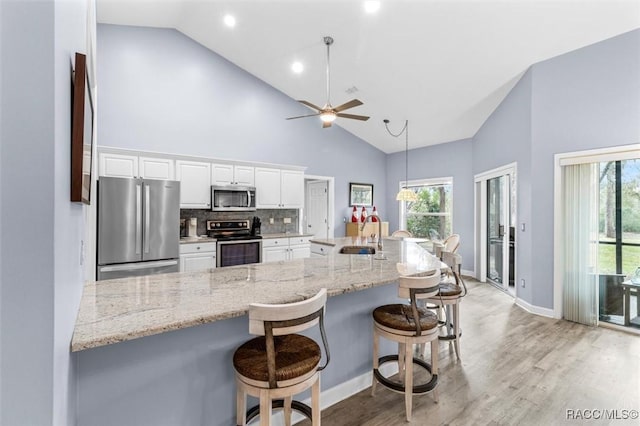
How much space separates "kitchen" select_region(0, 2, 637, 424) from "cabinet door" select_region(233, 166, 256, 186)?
1.09ft

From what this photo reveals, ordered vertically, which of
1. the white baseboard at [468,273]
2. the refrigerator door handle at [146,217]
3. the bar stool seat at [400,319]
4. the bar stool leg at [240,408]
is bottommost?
the white baseboard at [468,273]

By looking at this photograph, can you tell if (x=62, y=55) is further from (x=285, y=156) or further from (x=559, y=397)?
(x=285, y=156)

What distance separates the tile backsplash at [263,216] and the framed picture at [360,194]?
1607 millimetres

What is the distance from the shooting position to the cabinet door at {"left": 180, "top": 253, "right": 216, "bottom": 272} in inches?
170

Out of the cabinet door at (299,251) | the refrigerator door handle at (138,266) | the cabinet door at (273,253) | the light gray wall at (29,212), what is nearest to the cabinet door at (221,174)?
the cabinet door at (273,253)

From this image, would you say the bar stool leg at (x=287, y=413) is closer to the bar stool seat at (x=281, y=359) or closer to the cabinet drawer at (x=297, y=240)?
the bar stool seat at (x=281, y=359)

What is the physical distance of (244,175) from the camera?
5215 mm

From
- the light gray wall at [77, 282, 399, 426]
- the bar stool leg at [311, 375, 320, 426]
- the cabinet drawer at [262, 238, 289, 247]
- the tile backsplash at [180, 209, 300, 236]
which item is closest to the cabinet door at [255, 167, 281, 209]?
the tile backsplash at [180, 209, 300, 236]

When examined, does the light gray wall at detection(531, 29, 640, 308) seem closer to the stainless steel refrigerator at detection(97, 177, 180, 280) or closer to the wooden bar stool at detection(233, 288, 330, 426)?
the wooden bar stool at detection(233, 288, 330, 426)

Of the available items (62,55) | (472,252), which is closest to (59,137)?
(62,55)

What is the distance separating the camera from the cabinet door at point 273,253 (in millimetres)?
5164

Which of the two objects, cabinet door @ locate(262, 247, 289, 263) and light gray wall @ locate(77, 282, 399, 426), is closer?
light gray wall @ locate(77, 282, 399, 426)

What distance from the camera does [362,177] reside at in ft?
24.2

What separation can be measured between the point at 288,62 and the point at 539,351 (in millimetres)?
5187
